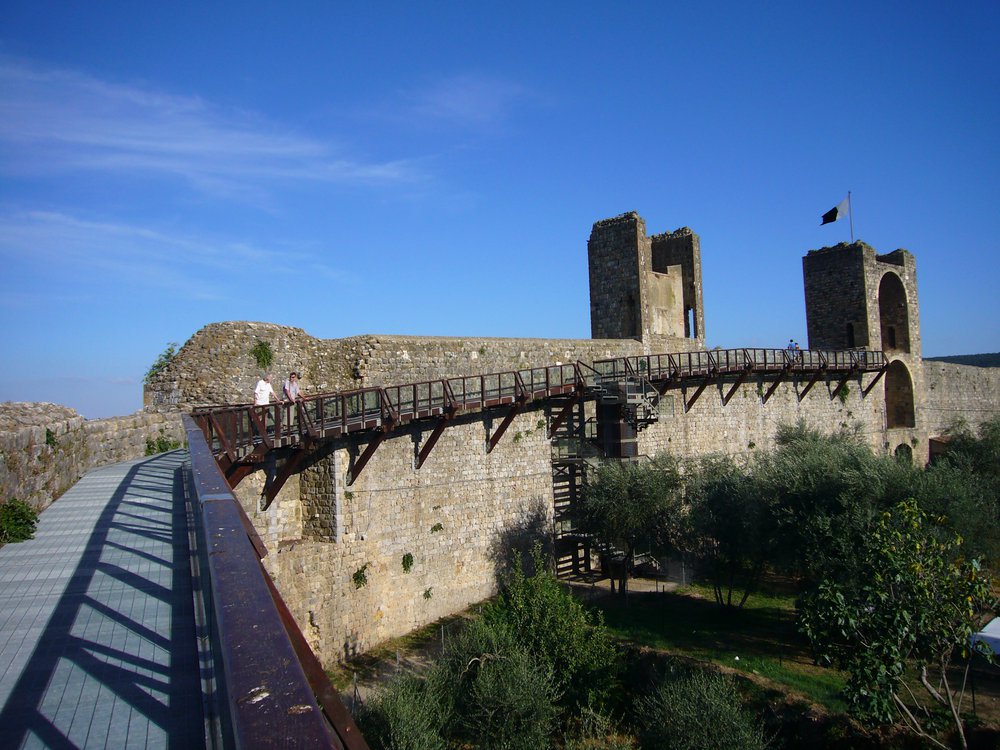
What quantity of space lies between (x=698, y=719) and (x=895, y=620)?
3.51 m

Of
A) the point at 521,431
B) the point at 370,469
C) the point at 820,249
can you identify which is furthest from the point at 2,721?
the point at 820,249

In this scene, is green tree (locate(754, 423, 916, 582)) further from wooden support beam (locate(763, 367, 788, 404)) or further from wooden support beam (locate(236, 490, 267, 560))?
wooden support beam (locate(236, 490, 267, 560))

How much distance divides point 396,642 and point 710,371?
39.8ft

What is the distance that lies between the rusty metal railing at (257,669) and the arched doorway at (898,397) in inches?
1313

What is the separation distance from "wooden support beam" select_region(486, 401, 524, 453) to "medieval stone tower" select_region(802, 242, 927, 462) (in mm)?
Answer: 18675

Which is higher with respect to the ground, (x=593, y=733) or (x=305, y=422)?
(x=305, y=422)

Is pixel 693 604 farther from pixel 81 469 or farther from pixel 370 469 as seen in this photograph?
pixel 81 469

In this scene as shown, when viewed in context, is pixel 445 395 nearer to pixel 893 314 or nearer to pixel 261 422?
pixel 261 422

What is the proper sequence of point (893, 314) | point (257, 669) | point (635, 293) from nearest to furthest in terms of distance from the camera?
point (257, 669)
point (635, 293)
point (893, 314)

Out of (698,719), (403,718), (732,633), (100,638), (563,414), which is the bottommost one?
(732,633)

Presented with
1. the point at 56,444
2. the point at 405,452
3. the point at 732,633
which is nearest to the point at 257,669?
the point at 56,444

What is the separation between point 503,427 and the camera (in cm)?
1675

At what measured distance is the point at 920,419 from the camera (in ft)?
103

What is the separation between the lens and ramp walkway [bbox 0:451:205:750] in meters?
2.55
